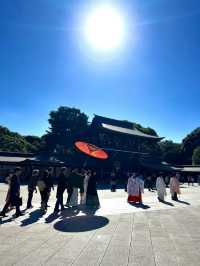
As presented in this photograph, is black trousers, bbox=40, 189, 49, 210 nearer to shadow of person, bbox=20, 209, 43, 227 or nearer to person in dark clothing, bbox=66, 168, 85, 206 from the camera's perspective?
shadow of person, bbox=20, 209, 43, 227

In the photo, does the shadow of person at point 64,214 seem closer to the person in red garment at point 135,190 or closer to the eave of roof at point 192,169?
the person in red garment at point 135,190

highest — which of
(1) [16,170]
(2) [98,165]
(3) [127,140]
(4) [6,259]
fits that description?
(3) [127,140]

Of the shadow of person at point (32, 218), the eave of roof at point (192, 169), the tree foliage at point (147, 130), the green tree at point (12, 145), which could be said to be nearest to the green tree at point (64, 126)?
the green tree at point (12, 145)

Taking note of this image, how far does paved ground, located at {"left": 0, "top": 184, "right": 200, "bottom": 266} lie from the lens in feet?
17.1

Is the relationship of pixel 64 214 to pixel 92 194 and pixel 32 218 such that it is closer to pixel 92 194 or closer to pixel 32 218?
pixel 32 218

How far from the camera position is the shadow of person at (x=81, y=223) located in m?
7.89

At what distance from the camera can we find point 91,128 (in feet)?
129

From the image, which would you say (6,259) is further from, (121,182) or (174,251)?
(121,182)

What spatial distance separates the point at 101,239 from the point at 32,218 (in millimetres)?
3709

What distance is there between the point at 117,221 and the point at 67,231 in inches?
83.8

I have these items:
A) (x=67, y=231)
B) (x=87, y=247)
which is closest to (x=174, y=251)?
(x=87, y=247)

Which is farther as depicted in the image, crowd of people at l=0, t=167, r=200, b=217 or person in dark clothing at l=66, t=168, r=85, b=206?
person in dark clothing at l=66, t=168, r=85, b=206

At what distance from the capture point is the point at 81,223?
859 centimetres

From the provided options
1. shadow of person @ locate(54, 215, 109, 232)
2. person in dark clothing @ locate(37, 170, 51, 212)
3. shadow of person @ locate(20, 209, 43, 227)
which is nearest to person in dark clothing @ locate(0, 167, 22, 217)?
shadow of person @ locate(20, 209, 43, 227)
